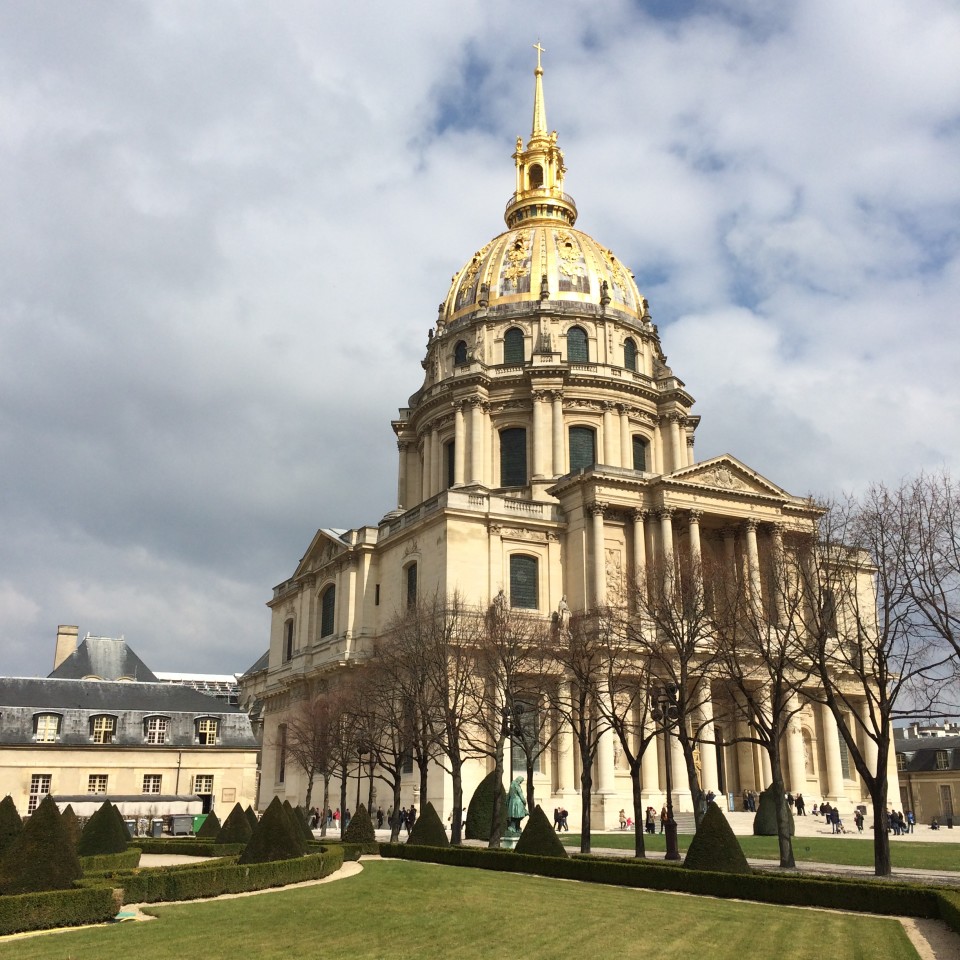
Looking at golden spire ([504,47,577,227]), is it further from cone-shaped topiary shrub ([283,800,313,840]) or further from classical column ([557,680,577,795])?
cone-shaped topiary shrub ([283,800,313,840])

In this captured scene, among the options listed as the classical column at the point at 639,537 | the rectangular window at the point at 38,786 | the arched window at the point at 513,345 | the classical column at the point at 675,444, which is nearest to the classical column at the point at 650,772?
the classical column at the point at 639,537

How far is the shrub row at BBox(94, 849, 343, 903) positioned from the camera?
65.5 feet

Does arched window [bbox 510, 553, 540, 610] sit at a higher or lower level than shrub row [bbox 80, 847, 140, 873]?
higher

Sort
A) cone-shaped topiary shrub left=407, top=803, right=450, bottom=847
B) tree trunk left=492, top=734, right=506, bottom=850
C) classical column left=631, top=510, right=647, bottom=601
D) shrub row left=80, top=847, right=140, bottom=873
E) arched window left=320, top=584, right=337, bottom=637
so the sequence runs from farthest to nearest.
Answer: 1. arched window left=320, top=584, right=337, bottom=637
2. classical column left=631, top=510, right=647, bottom=601
3. cone-shaped topiary shrub left=407, top=803, right=450, bottom=847
4. tree trunk left=492, top=734, right=506, bottom=850
5. shrub row left=80, top=847, right=140, bottom=873

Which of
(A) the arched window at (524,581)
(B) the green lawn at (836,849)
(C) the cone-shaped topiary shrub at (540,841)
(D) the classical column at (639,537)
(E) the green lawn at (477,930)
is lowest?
(E) the green lawn at (477,930)

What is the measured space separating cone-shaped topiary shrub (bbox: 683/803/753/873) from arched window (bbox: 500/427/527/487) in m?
42.3

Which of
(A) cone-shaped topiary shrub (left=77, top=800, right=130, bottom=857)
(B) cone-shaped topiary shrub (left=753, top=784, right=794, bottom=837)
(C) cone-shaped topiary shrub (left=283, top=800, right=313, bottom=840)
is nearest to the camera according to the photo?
(C) cone-shaped topiary shrub (left=283, top=800, right=313, bottom=840)

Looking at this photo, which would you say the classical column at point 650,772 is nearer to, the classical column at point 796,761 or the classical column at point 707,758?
the classical column at point 707,758

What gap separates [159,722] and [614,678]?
90.6ft

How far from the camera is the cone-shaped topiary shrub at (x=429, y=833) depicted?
1192 inches

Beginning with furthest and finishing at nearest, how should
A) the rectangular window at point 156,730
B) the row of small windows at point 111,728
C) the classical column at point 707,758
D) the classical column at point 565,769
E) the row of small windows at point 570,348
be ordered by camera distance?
the row of small windows at point 570,348 → the rectangular window at point 156,730 → the classical column at point 707,758 → the row of small windows at point 111,728 → the classical column at point 565,769

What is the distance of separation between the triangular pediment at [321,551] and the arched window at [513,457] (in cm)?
1080

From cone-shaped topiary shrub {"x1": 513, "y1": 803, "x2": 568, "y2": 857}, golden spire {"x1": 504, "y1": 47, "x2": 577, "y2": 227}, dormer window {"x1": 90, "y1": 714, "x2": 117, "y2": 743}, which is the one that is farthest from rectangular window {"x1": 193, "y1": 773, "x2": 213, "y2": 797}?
golden spire {"x1": 504, "y1": 47, "x2": 577, "y2": 227}

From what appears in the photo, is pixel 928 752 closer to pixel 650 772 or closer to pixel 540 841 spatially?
pixel 650 772
